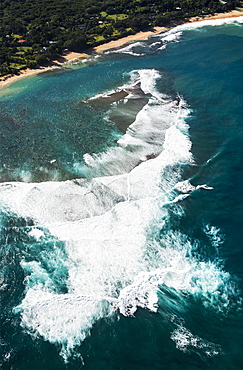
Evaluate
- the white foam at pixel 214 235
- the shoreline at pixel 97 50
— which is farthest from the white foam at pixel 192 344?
the shoreline at pixel 97 50

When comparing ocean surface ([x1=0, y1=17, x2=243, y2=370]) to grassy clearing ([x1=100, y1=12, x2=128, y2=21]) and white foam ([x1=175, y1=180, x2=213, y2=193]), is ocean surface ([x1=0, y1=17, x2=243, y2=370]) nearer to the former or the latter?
white foam ([x1=175, y1=180, x2=213, y2=193])

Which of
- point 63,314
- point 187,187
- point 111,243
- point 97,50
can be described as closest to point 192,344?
point 63,314

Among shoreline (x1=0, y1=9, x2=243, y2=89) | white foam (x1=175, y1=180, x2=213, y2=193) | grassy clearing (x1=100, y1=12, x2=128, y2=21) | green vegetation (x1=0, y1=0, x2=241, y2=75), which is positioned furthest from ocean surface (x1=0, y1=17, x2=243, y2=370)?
grassy clearing (x1=100, y1=12, x2=128, y2=21)

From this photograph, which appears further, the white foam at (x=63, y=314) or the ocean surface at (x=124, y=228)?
the white foam at (x=63, y=314)

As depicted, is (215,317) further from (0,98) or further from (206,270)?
(0,98)

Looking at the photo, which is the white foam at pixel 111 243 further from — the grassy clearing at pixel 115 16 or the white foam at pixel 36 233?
the grassy clearing at pixel 115 16
